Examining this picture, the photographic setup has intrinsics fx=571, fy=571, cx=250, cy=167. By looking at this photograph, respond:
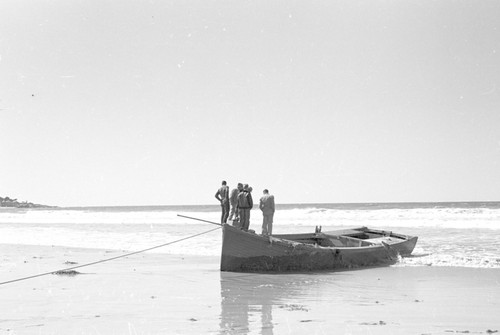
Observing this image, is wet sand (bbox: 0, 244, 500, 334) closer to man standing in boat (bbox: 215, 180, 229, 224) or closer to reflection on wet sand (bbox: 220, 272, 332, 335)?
reflection on wet sand (bbox: 220, 272, 332, 335)

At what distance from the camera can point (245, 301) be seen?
880cm

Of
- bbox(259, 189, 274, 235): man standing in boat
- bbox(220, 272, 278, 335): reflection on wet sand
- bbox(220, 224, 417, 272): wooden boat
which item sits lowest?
bbox(220, 272, 278, 335): reflection on wet sand

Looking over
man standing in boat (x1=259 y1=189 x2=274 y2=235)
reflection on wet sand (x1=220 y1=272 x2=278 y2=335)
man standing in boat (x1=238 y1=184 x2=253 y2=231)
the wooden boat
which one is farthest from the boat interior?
reflection on wet sand (x1=220 y1=272 x2=278 y2=335)

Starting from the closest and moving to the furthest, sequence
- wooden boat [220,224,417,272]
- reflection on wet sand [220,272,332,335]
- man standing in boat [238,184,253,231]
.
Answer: reflection on wet sand [220,272,332,335], wooden boat [220,224,417,272], man standing in boat [238,184,253,231]

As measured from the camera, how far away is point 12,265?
1370 cm

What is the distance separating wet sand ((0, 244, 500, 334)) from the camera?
22.8 feet

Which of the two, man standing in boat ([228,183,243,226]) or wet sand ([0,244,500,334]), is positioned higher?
man standing in boat ([228,183,243,226])

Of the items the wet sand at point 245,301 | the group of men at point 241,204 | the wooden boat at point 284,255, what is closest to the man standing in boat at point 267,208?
the group of men at point 241,204

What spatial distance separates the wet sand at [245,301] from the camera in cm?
695

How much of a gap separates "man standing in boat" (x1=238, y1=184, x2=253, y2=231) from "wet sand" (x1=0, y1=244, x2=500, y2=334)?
1.38 m

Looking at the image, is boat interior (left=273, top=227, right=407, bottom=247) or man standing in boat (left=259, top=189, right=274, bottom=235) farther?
boat interior (left=273, top=227, right=407, bottom=247)

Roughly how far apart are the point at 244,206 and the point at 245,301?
16.0 feet

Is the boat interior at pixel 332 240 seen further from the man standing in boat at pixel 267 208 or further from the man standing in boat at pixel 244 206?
the man standing in boat at pixel 244 206

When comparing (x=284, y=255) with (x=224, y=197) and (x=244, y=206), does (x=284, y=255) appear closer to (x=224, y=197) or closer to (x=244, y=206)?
(x=244, y=206)
